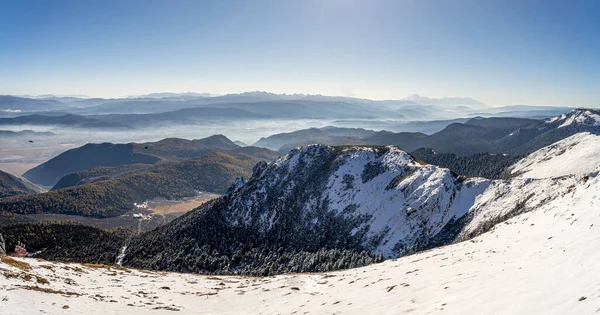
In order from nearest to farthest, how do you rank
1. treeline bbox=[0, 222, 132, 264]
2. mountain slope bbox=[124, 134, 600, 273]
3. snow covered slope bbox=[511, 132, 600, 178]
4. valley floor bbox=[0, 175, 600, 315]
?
valley floor bbox=[0, 175, 600, 315], mountain slope bbox=[124, 134, 600, 273], treeline bbox=[0, 222, 132, 264], snow covered slope bbox=[511, 132, 600, 178]

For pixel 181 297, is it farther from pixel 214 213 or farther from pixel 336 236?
pixel 214 213

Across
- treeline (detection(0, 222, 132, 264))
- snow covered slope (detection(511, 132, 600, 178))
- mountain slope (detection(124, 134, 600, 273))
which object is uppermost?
snow covered slope (detection(511, 132, 600, 178))

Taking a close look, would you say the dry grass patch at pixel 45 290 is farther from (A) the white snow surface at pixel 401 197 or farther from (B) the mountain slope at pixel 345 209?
(A) the white snow surface at pixel 401 197

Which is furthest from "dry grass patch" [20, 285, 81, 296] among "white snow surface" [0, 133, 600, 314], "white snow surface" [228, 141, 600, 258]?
"white snow surface" [228, 141, 600, 258]

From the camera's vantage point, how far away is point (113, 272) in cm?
5931

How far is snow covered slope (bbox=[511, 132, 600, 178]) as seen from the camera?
152m

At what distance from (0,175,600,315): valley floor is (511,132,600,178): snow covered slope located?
142775 millimetres

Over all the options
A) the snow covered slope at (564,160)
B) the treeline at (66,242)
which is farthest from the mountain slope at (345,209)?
the snow covered slope at (564,160)

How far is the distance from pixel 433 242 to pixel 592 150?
142441 mm

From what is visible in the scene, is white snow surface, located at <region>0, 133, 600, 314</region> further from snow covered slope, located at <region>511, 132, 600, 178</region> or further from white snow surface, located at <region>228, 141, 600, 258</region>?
snow covered slope, located at <region>511, 132, 600, 178</region>

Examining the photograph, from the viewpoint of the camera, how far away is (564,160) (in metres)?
167

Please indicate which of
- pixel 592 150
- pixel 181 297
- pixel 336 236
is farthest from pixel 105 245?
pixel 592 150

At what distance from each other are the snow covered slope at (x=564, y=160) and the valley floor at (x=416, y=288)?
468ft

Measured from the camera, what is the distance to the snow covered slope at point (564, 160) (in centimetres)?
15188
